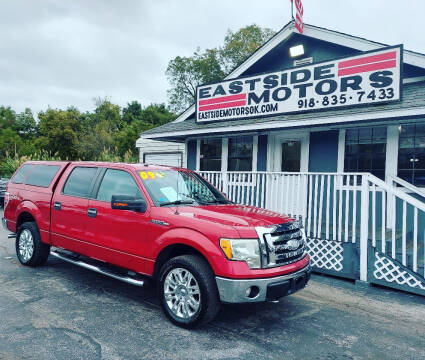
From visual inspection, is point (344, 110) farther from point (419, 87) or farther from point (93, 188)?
point (93, 188)

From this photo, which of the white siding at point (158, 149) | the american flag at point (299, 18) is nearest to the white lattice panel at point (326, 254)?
the american flag at point (299, 18)

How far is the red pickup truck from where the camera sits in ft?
11.4

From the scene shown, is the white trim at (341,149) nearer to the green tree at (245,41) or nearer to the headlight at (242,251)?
the headlight at (242,251)

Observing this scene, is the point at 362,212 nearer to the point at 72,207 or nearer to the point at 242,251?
the point at 242,251

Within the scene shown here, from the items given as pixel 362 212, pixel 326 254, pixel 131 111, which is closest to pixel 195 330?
pixel 326 254

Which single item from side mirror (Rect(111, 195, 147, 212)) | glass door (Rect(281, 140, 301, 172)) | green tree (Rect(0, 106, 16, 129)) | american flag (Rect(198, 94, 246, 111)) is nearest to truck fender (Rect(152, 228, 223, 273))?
side mirror (Rect(111, 195, 147, 212))

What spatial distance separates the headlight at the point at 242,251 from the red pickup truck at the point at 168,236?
0.03 ft

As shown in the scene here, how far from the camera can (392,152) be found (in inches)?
309

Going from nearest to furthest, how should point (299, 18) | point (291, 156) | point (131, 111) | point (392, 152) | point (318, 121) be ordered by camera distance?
point (318, 121) → point (392, 152) → point (299, 18) → point (291, 156) → point (131, 111)

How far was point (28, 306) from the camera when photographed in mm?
4148

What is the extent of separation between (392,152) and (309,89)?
244 cm

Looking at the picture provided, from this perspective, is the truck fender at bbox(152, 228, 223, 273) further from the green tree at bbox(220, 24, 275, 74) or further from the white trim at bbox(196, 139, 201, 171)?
the green tree at bbox(220, 24, 275, 74)

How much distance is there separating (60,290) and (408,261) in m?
5.42

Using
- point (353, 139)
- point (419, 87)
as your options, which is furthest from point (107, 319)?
point (419, 87)
